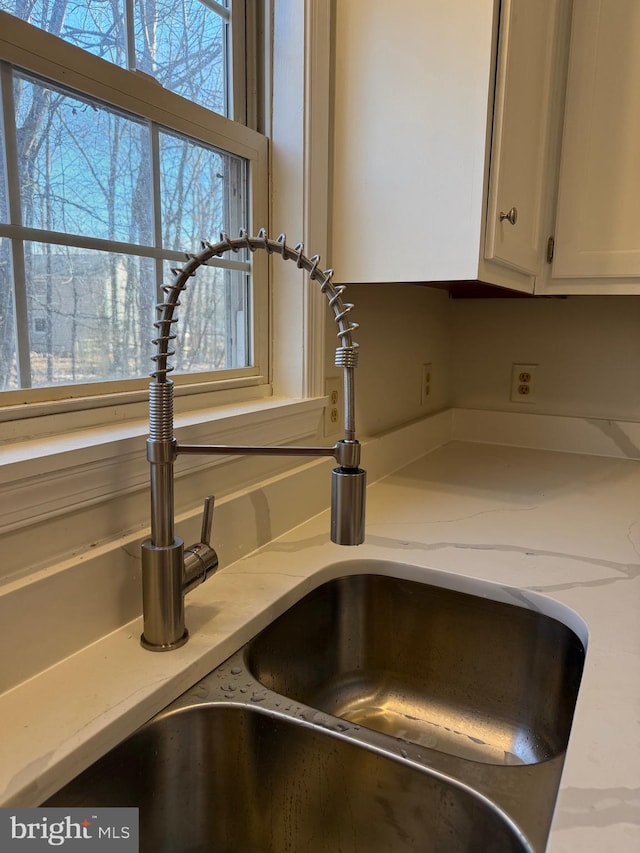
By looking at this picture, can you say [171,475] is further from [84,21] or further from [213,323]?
[84,21]

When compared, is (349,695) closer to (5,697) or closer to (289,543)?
(289,543)

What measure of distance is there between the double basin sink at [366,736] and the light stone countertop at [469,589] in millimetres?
33

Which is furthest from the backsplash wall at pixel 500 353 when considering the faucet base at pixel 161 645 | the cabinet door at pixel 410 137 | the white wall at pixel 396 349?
the faucet base at pixel 161 645

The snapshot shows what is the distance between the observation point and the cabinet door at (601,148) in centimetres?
133

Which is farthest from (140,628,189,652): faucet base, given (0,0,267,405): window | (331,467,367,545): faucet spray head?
(0,0,267,405): window

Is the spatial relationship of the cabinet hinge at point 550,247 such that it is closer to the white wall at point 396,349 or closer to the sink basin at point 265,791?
the white wall at point 396,349

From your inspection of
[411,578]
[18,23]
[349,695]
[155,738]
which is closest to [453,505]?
[411,578]

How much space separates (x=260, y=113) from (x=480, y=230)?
1.51 ft

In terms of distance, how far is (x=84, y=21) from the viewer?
0.78 metres

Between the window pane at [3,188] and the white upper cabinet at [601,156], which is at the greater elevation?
the white upper cabinet at [601,156]

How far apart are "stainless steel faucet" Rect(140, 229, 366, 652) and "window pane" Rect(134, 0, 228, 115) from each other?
404 mm

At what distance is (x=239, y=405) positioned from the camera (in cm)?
104

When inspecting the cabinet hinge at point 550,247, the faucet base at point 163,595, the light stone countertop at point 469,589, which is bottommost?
the light stone countertop at point 469,589

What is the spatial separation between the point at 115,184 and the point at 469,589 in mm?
791
